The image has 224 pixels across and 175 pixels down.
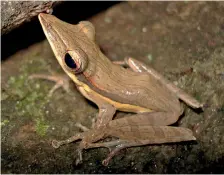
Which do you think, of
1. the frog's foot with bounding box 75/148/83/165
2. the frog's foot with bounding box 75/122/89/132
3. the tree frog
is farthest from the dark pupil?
the frog's foot with bounding box 75/148/83/165

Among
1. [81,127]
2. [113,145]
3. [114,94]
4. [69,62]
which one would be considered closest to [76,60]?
[69,62]

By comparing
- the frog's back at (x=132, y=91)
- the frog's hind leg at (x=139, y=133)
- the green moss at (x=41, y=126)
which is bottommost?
the green moss at (x=41, y=126)

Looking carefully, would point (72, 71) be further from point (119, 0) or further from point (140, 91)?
point (119, 0)

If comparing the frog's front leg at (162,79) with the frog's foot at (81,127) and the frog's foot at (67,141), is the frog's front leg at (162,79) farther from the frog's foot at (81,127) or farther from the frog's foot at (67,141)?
the frog's foot at (67,141)

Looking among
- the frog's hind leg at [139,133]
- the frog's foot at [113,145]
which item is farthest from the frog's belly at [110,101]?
the frog's foot at [113,145]

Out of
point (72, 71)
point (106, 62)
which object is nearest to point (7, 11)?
point (72, 71)

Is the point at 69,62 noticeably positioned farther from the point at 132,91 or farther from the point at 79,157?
the point at 79,157
